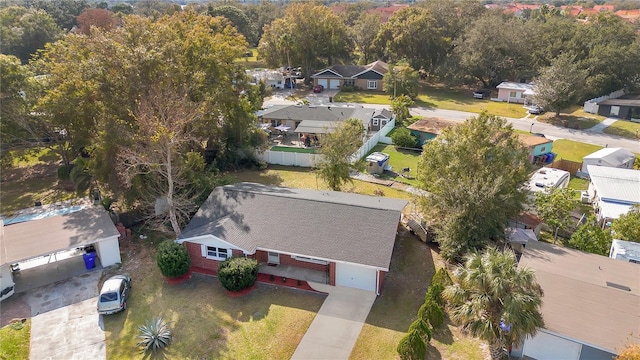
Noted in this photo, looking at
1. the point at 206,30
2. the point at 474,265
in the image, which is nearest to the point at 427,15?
the point at 206,30

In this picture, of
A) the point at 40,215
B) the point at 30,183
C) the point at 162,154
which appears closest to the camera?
the point at 162,154

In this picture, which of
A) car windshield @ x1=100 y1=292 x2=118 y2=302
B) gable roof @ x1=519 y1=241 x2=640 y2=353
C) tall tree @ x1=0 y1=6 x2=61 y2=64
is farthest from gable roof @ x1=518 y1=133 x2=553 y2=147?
tall tree @ x1=0 y1=6 x2=61 y2=64

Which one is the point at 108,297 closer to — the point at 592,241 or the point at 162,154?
the point at 162,154

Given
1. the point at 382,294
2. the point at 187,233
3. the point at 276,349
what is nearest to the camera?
the point at 276,349

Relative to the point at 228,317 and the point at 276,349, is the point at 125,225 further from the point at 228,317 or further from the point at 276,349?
the point at 276,349

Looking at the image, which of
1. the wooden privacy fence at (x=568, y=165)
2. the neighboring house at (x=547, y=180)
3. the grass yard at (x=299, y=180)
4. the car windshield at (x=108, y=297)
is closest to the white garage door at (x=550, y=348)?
the grass yard at (x=299, y=180)

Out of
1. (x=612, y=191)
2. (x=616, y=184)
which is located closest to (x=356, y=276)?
(x=612, y=191)
